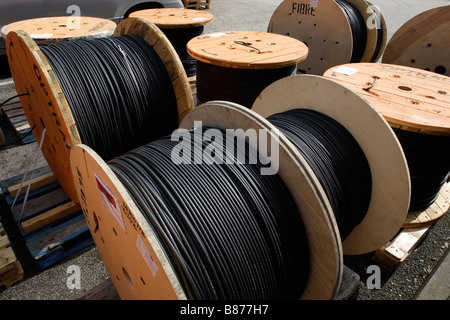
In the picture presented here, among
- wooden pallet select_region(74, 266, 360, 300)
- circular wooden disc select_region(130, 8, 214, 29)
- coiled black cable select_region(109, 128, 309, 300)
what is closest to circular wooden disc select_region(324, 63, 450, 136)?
wooden pallet select_region(74, 266, 360, 300)

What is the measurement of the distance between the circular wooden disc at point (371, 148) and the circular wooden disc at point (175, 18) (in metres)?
2.67

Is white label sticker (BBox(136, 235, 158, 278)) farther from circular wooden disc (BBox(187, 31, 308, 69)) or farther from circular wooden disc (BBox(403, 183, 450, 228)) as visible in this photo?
circular wooden disc (BBox(403, 183, 450, 228))

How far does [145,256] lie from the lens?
1.19 metres

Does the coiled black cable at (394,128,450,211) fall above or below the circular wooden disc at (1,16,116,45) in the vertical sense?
below

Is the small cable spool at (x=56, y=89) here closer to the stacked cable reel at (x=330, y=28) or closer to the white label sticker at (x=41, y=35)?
the white label sticker at (x=41, y=35)

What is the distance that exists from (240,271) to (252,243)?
0.47 feet

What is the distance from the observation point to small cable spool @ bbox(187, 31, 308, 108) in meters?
2.96

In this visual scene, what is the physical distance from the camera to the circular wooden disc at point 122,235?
1107 millimetres

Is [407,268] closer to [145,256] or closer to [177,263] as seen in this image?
[177,263]

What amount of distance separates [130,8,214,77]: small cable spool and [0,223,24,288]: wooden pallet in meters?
3.31

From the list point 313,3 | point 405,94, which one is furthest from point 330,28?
point 405,94

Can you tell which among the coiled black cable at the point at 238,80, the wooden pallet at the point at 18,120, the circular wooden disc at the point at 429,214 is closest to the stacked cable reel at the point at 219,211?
the circular wooden disc at the point at 429,214

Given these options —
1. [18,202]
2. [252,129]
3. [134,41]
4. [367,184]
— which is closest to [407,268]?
[367,184]

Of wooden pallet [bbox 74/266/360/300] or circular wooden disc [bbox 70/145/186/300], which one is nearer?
circular wooden disc [bbox 70/145/186/300]
